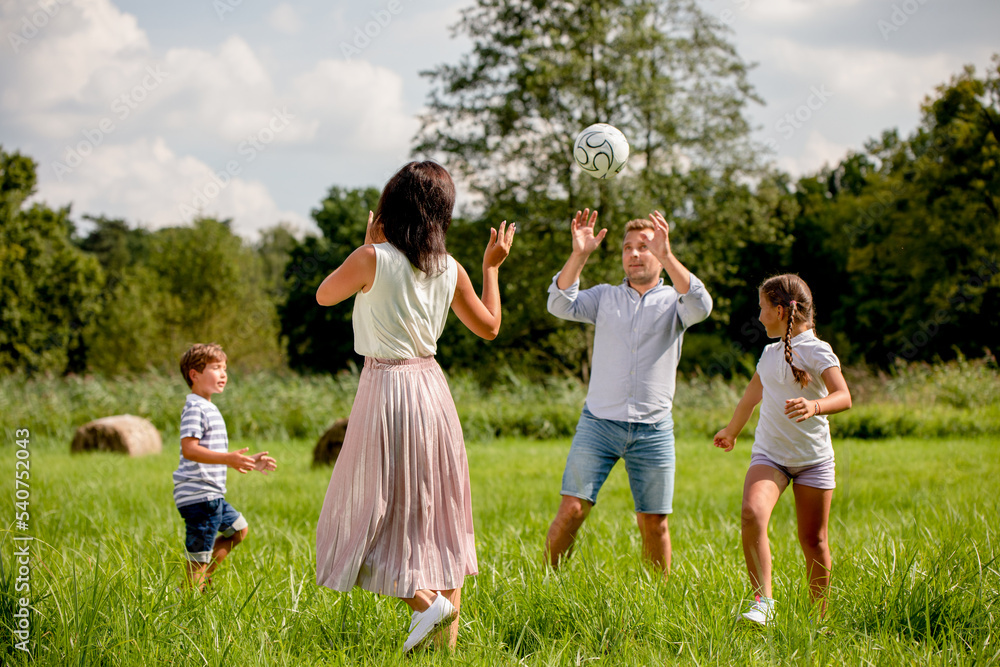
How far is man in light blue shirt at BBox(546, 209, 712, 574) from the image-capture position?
4156 mm

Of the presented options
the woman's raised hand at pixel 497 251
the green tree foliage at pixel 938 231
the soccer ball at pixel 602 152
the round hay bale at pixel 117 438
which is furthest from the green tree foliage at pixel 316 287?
the woman's raised hand at pixel 497 251

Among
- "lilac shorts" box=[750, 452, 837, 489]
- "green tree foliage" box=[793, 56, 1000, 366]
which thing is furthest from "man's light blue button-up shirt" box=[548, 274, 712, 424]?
"green tree foliage" box=[793, 56, 1000, 366]

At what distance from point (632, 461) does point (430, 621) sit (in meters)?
1.72

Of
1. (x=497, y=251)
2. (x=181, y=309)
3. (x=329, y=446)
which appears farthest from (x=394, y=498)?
(x=181, y=309)

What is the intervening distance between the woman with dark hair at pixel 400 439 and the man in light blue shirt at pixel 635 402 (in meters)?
1.20

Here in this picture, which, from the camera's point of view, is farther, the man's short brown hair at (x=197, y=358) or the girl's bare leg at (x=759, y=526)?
the man's short brown hair at (x=197, y=358)

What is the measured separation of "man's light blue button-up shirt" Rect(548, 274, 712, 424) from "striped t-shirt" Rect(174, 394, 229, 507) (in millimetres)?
1979

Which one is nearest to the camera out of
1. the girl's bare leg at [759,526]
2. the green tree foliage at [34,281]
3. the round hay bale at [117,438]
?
the girl's bare leg at [759,526]

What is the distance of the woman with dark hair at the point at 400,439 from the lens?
298 centimetres

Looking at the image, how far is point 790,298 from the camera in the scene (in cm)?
367

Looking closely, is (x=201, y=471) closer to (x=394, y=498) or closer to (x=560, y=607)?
(x=394, y=498)

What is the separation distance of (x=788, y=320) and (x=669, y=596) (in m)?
1.45

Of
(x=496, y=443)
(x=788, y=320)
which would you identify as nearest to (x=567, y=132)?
(x=496, y=443)

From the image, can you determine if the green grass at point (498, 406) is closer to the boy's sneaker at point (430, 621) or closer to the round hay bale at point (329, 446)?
the round hay bale at point (329, 446)
